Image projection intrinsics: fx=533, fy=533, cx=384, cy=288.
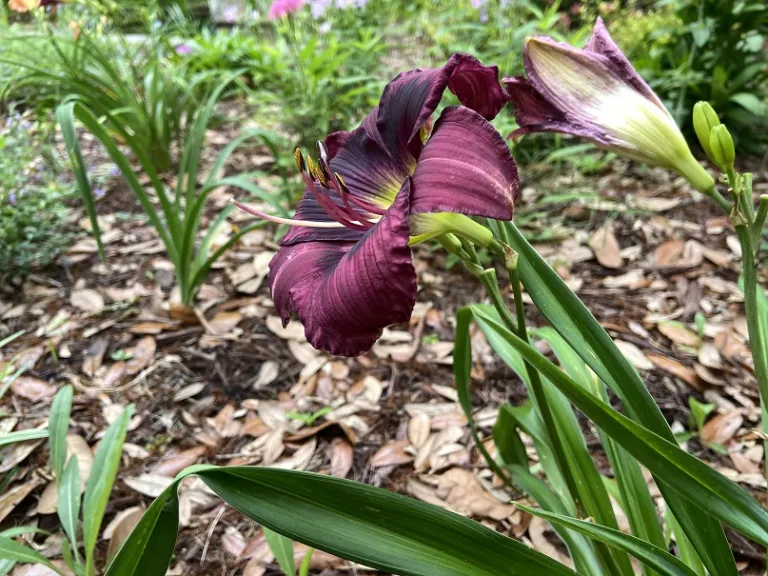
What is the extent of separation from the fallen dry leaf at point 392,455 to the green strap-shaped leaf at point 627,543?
2.63ft

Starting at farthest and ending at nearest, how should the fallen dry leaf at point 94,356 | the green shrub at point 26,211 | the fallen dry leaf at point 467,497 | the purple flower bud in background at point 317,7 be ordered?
1. the purple flower bud in background at point 317,7
2. the green shrub at point 26,211
3. the fallen dry leaf at point 94,356
4. the fallen dry leaf at point 467,497

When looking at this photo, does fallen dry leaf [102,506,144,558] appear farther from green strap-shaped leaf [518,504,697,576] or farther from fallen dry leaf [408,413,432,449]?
green strap-shaped leaf [518,504,697,576]

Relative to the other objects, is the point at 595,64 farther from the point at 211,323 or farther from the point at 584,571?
the point at 211,323

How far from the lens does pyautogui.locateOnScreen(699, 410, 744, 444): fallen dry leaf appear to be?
4.67 ft

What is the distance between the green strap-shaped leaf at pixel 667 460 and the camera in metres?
0.57

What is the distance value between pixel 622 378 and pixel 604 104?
370mm

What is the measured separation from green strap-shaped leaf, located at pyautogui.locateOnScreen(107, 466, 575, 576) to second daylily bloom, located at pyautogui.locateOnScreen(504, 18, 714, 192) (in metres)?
0.54

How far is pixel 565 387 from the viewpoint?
0.58 metres

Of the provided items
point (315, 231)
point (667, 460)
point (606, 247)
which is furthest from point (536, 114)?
point (606, 247)

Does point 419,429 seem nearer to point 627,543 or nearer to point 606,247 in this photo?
point 627,543

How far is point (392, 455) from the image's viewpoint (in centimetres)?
146

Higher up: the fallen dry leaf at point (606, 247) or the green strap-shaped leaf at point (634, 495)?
the green strap-shaped leaf at point (634, 495)

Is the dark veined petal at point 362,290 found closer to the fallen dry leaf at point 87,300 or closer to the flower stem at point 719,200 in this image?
the flower stem at point 719,200

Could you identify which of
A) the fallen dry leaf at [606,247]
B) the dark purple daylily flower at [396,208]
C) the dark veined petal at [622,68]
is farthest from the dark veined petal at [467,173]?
the fallen dry leaf at [606,247]
